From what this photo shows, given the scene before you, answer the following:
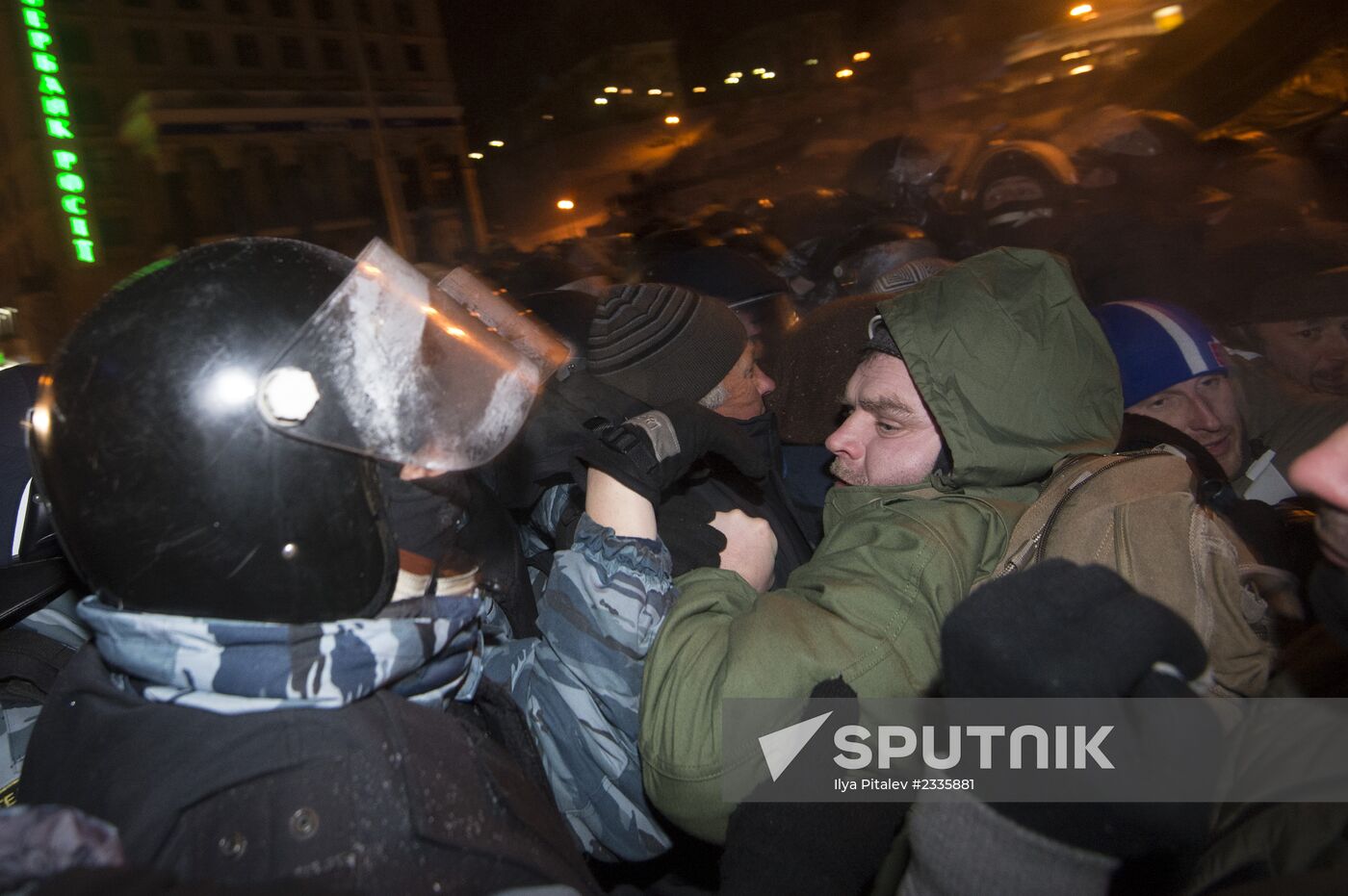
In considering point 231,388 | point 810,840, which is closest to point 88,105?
point 231,388

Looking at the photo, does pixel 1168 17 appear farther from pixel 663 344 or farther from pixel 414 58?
pixel 414 58

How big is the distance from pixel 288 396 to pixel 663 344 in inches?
68.2

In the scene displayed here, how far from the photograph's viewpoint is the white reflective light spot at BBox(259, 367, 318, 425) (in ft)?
4.33

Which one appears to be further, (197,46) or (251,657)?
(197,46)

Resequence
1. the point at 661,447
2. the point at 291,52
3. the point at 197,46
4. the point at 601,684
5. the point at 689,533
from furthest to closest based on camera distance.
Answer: the point at 291,52 → the point at 197,46 → the point at 689,533 → the point at 661,447 → the point at 601,684

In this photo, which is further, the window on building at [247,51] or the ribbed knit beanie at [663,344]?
the window on building at [247,51]

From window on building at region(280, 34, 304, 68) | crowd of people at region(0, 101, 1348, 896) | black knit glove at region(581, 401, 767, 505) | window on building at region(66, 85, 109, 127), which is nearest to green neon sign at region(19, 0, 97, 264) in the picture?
window on building at region(66, 85, 109, 127)

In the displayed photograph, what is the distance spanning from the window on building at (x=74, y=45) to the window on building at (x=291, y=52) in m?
6.88

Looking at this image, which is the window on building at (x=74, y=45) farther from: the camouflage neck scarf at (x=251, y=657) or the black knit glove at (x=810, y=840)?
the black knit glove at (x=810, y=840)

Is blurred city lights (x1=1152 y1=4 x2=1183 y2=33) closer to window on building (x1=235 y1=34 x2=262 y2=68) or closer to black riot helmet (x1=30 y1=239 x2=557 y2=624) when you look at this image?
black riot helmet (x1=30 y1=239 x2=557 y2=624)

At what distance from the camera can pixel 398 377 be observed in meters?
1.45

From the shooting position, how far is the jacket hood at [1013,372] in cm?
192

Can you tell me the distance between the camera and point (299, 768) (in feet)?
3.79

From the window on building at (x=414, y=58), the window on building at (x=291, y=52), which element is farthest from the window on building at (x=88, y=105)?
the window on building at (x=414, y=58)
